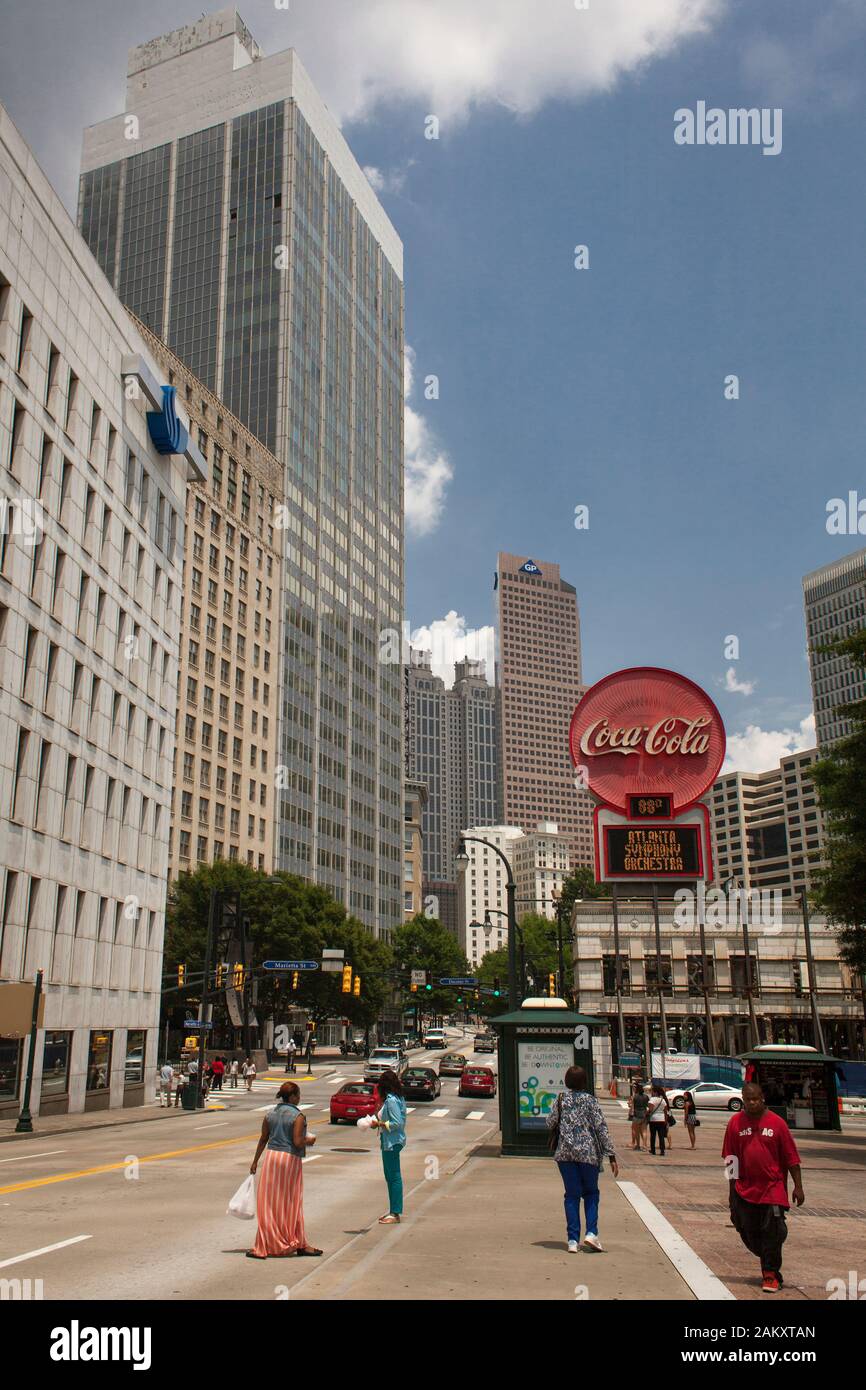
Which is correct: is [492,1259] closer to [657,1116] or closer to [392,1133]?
[392,1133]

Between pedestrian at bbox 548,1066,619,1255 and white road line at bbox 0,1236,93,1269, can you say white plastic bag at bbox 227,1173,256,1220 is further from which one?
pedestrian at bbox 548,1066,619,1255

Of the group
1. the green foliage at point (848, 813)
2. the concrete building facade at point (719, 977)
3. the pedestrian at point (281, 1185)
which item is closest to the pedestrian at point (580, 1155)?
the pedestrian at point (281, 1185)

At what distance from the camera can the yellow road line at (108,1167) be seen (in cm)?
1823

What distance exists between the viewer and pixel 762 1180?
989 centimetres

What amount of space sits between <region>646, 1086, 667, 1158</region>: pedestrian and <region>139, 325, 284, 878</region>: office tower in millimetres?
57798

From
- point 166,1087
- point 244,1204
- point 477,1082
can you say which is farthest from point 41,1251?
point 477,1082

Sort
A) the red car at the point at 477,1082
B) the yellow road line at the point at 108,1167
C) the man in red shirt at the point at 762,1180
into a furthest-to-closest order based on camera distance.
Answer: the red car at the point at 477,1082, the yellow road line at the point at 108,1167, the man in red shirt at the point at 762,1180

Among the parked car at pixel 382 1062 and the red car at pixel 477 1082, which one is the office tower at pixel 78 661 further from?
the red car at pixel 477 1082

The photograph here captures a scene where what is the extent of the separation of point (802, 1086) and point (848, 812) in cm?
1069

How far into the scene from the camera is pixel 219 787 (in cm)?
9438

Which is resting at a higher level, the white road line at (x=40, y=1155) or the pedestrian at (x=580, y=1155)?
the pedestrian at (x=580, y=1155)

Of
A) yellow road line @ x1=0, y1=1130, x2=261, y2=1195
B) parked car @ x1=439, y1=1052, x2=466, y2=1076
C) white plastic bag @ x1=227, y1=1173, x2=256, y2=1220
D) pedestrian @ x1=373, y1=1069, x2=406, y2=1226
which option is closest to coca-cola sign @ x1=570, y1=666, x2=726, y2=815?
parked car @ x1=439, y1=1052, x2=466, y2=1076

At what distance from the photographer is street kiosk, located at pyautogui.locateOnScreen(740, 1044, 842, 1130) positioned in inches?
1439
